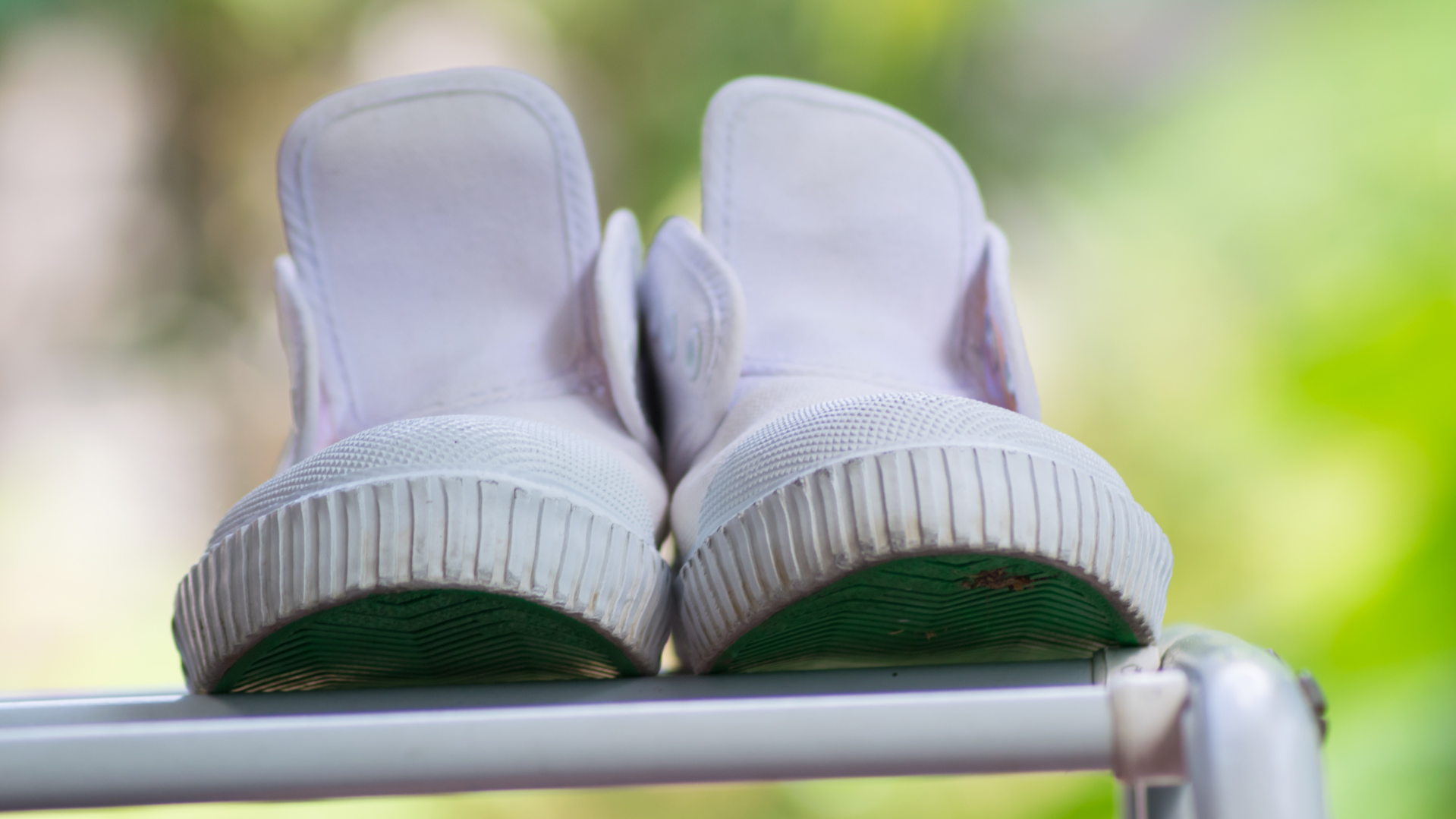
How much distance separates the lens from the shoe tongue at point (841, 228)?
578 millimetres

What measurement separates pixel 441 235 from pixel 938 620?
1.32 ft

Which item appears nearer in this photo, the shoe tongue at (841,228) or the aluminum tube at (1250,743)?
the aluminum tube at (1250,743)

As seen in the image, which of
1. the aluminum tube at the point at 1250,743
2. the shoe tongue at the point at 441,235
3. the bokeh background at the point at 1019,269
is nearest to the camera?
the aluminum tube at the point at 1250,743

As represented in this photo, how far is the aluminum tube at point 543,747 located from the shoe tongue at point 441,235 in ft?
1.10

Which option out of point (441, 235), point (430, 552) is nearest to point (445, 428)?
point (430, 552)

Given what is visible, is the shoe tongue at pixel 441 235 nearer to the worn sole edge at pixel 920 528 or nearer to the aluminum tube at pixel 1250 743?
the worn sole edge at pixel 920 528

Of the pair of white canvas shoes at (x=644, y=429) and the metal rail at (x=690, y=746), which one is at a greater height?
the pair of white canvas shoes at (x=644, y=429)

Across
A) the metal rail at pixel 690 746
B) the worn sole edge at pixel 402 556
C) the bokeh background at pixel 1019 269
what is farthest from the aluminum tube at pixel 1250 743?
the bokeh background at pixel 1019 269

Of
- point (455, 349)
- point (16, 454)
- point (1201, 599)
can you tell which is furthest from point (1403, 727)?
point (16, 454)

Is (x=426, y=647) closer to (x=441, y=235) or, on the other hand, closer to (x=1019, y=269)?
(x=441, y=235)

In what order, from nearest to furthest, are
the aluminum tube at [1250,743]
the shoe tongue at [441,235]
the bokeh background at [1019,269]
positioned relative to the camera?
the aluminum tube at [1250,743]
the shoe tongue at [441,235]
the bokeh background at [1019,269]

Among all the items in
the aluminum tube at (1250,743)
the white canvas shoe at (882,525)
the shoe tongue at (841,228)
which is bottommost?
the aluminum tube at (1250,743)

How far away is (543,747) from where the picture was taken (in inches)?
9.2

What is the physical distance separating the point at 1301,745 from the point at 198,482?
1698 mm
